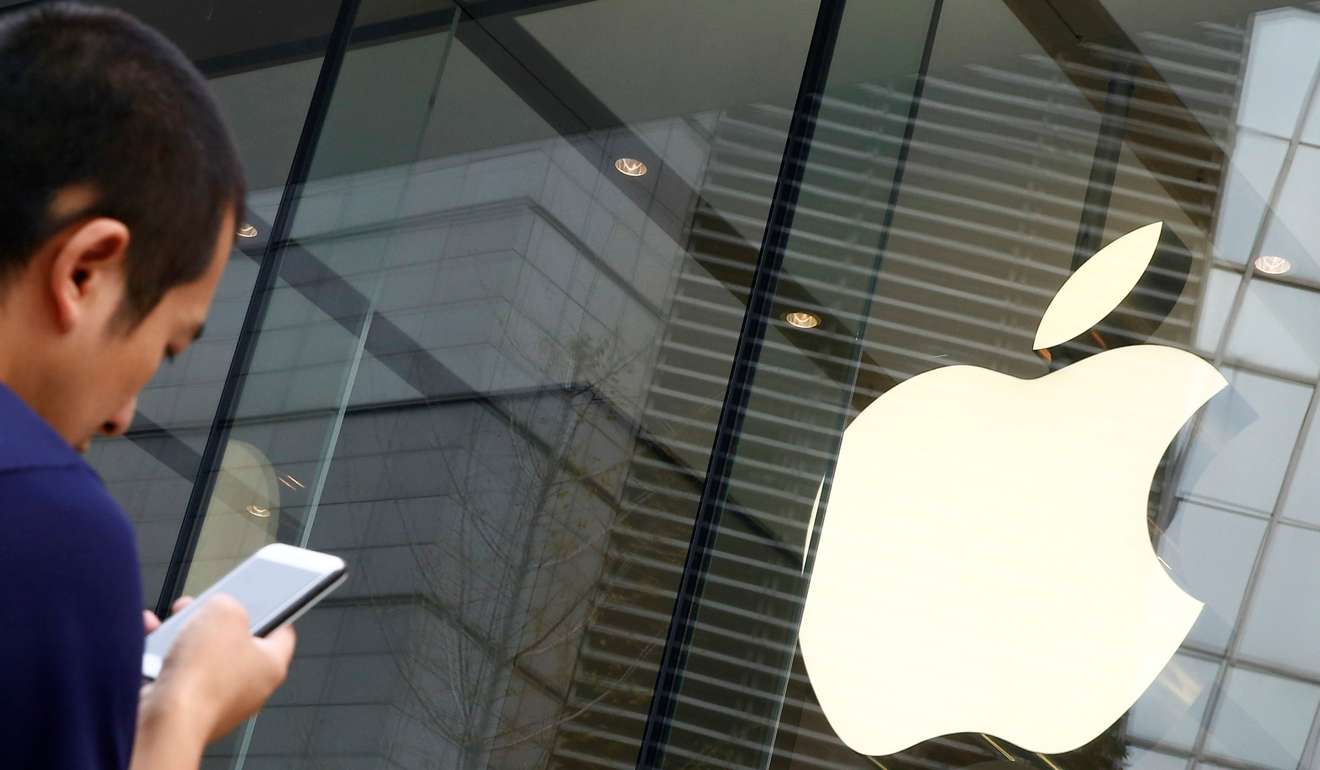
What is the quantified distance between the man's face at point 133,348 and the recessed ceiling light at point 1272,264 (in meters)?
2.56

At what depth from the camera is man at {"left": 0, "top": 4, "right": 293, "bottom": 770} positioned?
0.91 m

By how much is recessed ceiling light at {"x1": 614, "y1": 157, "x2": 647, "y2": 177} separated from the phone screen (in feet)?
9.72

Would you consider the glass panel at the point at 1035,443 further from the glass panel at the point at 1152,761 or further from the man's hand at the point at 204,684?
the man's hand at the point at 204,684

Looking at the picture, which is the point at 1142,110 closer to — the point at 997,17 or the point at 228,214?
the point at 997,17

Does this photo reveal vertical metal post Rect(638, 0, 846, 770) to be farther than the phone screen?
Yes

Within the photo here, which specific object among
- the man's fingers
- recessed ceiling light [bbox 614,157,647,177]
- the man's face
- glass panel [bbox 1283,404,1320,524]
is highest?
recessed ceiling light [bbox 614,157,647,177]

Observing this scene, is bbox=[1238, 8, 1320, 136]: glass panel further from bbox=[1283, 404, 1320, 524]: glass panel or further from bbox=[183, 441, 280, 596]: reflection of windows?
bbox=[183, 441, 280, 596]: reflection of windows

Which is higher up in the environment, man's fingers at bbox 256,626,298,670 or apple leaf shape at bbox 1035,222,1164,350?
apple leaf shape at bbox 1035,222,1164,350

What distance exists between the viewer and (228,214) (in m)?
1.10

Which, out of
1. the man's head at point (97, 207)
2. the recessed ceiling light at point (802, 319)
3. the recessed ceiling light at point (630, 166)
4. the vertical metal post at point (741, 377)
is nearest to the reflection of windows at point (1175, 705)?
the vertical metal post at point (741, 377)

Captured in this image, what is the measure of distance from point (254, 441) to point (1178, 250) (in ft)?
8.51

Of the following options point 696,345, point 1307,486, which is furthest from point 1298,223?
point 696,345

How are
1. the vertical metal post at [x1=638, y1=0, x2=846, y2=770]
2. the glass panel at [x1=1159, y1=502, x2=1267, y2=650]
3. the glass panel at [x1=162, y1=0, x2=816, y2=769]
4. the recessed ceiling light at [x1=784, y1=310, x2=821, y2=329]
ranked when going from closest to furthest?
the glass panel at [x1=1159, y1=502, x2=1267, y2=650] → the vertical metal post at [x1=638, y1=0, x2=846, y2=770] → the recessed ceiling light at [x1=784, y1=310, x2=821, y2=329] → the glass panel at [x1=162, y1=0, x2=816, y2=769]

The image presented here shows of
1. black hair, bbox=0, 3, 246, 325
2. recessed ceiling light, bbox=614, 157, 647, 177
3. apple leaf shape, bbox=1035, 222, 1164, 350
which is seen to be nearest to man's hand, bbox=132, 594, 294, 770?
black hair, bbox=0, 3, 246, 325
